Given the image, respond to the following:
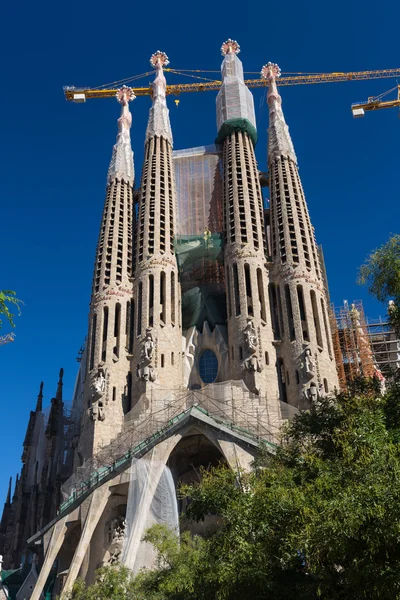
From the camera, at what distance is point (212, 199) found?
45.1 m

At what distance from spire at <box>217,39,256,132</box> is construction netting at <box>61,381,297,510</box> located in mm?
22073

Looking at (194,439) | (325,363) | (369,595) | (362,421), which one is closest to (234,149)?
(325,363)

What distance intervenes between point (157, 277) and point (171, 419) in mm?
11212

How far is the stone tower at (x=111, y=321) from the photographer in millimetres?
32781

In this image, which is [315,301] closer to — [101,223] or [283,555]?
[101,223]

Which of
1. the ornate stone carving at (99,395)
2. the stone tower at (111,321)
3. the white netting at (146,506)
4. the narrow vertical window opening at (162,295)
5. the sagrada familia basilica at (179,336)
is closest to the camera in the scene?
the white netting at (146,506)

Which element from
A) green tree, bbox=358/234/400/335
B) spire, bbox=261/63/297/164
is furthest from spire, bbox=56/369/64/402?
green tree, bbox=358/234/400/335

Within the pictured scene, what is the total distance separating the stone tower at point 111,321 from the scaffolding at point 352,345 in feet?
50.1

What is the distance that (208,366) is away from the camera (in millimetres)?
38094

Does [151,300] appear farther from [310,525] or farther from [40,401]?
[310,525]

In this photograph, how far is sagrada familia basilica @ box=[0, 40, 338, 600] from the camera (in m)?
28.4

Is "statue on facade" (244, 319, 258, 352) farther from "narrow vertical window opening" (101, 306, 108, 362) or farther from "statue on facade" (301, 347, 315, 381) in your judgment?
"narrow vertical window opening" (101, 306, 108, 362)

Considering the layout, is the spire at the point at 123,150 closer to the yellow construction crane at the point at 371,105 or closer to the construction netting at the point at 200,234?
the construction netting at the point at 200,234

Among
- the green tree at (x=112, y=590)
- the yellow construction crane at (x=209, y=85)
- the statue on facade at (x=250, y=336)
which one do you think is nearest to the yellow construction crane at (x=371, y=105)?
the yellow construction crane at (x=209, y=85)
